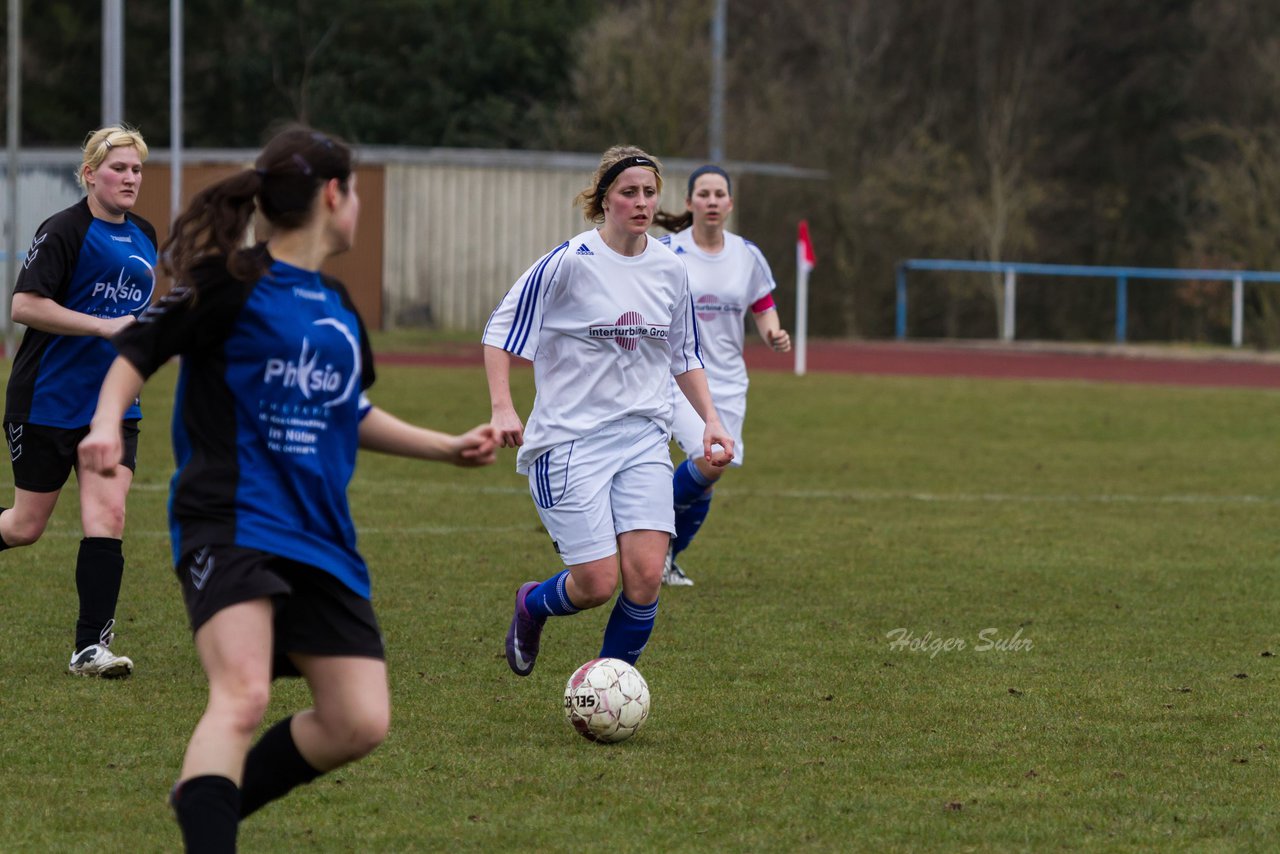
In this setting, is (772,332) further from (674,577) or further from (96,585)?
(96,585)

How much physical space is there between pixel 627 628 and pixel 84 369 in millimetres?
2147

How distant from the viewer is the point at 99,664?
247 inches

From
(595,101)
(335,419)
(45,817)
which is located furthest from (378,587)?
(595,101)

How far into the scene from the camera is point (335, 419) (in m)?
3.83

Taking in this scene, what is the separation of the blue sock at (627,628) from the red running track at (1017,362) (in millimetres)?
17002

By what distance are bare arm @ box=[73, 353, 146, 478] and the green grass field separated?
4.15ft

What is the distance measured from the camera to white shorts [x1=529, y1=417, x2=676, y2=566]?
229 inches

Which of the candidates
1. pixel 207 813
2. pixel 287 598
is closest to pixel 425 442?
pixel 287 598

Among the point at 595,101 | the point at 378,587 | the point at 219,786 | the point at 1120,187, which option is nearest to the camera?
the point at 219,786

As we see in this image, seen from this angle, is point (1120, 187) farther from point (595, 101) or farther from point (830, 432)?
point (830, 432)

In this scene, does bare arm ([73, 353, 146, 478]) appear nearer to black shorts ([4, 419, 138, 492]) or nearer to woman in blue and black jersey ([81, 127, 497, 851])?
woman in blue and black jersey ([81, 127, 497, 851])

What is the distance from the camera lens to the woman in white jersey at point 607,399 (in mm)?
5840

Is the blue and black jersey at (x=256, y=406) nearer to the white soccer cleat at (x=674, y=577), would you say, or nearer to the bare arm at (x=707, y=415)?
the bare arm at (x=707, y=415)

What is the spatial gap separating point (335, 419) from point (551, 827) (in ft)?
4.37
